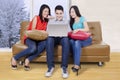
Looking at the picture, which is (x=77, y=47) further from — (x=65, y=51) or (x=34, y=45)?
(x=34, y=45)

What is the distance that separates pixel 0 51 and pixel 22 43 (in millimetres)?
1326

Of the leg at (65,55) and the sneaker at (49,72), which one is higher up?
the leg at (65,55)

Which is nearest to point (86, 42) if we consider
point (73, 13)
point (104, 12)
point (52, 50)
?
point (73, 13)

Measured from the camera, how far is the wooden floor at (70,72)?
3.73 metres

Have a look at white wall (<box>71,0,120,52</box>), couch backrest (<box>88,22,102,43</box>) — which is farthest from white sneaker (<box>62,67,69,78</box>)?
white wall (<box>71,0,120,52</box>)

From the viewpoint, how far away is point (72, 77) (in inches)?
148

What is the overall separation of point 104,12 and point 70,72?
1.94 meters

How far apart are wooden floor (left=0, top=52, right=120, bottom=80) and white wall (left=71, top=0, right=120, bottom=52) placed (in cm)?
Answer: 112

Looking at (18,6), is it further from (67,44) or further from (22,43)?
(67,44)

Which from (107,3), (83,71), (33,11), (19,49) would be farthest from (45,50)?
(107,3)

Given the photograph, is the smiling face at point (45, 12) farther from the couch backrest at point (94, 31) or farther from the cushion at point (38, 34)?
the couch backrest at point (94, 31)

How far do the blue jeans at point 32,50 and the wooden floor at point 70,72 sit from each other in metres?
0.20

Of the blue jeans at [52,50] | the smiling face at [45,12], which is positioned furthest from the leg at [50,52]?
the smiling face at [45,12]

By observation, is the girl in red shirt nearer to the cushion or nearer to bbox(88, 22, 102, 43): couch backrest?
the cushion
